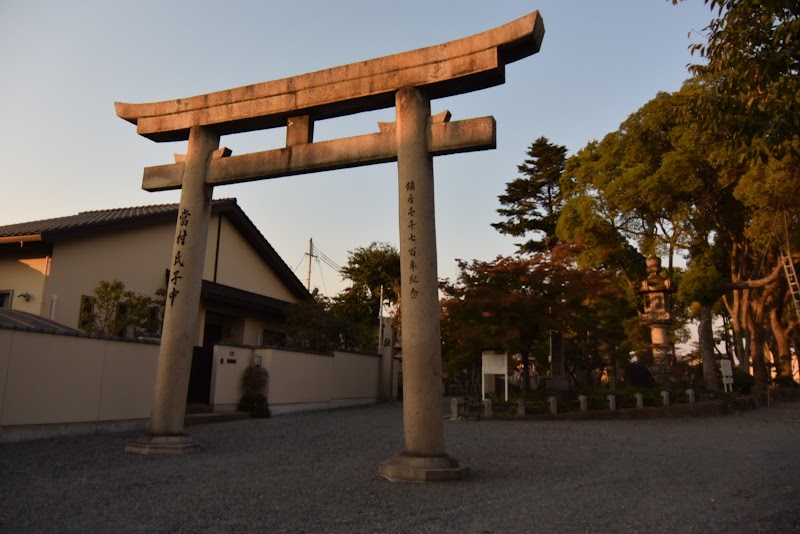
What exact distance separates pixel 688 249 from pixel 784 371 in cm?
998

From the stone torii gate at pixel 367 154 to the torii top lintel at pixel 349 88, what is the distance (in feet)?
0.05

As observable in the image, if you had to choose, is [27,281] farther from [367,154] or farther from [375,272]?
[375,272]

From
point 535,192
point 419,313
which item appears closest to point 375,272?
point 535,192

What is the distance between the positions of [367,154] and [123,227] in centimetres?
1042

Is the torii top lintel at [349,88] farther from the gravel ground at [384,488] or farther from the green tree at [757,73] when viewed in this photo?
the gravel ground at [384,488]

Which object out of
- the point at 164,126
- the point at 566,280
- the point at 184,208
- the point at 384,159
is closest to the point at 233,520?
the point at 384,159

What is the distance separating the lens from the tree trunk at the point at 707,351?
22609 mm

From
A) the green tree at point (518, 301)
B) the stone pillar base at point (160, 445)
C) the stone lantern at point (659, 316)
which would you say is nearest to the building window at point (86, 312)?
the stone pillar base at point (160, 445)

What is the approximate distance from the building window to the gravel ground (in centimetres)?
448

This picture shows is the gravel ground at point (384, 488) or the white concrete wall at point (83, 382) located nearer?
the gravel ground at point (384, 488)

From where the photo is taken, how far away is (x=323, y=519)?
15.8 feet

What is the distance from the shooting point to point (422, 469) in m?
6.43

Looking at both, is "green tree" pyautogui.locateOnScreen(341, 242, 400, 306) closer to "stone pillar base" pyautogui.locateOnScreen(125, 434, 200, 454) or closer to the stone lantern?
the stone lantern

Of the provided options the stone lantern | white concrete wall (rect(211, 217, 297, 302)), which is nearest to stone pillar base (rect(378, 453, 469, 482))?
white concrete wall (rect(211, 217, 297, 302))
